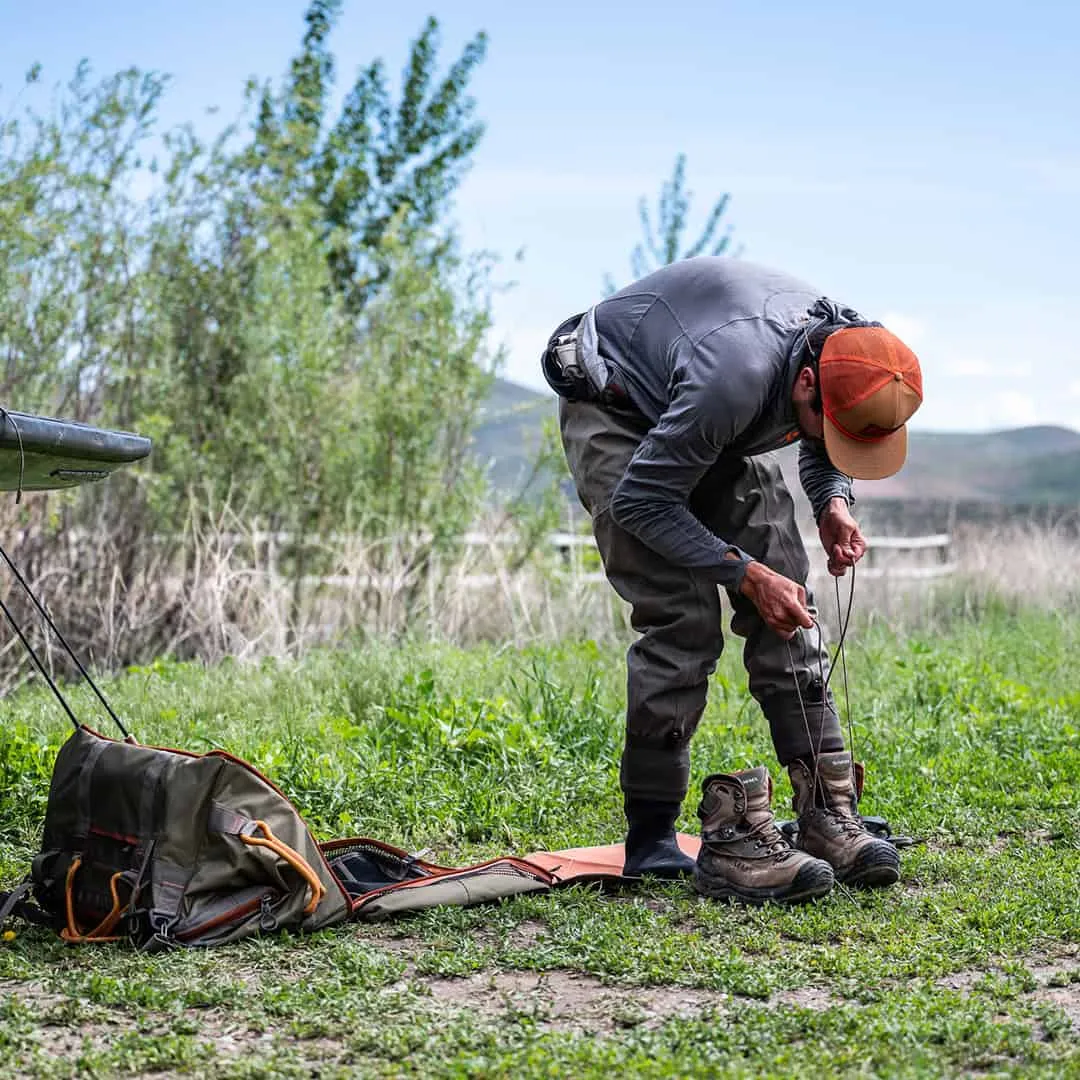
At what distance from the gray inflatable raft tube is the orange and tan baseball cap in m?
1.87

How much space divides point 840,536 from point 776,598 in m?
0.56

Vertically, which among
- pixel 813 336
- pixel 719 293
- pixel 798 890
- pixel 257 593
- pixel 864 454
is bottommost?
pixel 798 890

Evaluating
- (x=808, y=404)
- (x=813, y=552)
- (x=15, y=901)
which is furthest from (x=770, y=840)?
(x=813, y=552)

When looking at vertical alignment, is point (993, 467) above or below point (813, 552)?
above

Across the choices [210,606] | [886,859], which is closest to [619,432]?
[886,859]

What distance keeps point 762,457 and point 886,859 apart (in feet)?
3.93

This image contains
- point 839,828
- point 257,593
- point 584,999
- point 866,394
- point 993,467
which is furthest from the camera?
point 993,467

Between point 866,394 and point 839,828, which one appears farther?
point 839,828

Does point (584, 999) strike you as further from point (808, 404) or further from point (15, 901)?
point (808, 404)

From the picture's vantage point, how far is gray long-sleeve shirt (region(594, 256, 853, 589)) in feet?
11.4

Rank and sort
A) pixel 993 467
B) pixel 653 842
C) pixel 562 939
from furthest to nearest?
pixel 993 467 → pixel 653 842 → pixel 562 939

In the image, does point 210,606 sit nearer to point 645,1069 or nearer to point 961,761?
point 961,761

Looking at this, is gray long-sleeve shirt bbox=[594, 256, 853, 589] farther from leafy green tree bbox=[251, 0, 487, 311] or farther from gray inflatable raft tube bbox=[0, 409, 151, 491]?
leafy green tree bbox=[251, 0, 487, 311]

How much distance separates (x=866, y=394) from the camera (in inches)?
136
